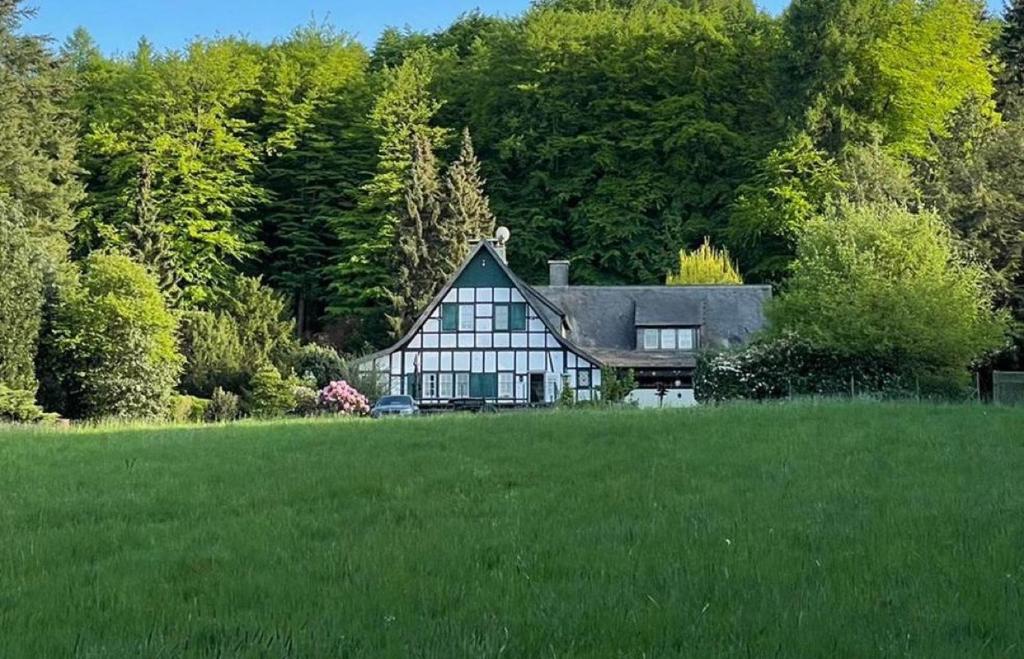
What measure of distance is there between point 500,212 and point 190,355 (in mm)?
19193

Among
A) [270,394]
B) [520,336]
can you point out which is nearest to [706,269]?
[520,336]

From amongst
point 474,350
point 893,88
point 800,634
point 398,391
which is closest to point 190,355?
point 398,391

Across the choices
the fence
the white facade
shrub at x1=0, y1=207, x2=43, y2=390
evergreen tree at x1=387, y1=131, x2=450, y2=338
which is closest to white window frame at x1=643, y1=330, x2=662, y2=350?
the white facade

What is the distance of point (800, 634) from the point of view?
16.3ft

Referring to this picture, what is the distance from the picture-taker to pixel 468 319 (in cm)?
4500

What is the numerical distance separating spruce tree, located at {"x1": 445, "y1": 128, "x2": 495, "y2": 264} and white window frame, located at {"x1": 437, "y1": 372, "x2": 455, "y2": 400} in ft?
34.8

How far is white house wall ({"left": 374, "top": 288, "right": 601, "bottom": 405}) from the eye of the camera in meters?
44.2

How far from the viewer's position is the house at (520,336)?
4406 centimetres

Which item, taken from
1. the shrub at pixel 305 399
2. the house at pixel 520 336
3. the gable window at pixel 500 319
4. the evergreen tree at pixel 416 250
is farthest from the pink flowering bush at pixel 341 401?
the evergreen tree at pixel 416 250

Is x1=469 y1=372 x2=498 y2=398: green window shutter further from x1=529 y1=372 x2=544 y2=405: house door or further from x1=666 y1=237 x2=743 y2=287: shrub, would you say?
x1=666 y1=237 x2=743 y2=287: shrub

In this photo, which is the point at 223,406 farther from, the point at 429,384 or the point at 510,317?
the point at 510,317

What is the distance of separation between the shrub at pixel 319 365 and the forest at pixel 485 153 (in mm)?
142

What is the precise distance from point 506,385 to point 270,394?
32.5 feet

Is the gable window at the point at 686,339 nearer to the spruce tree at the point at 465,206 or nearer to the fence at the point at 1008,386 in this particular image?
the fence at the point at 1008,386
